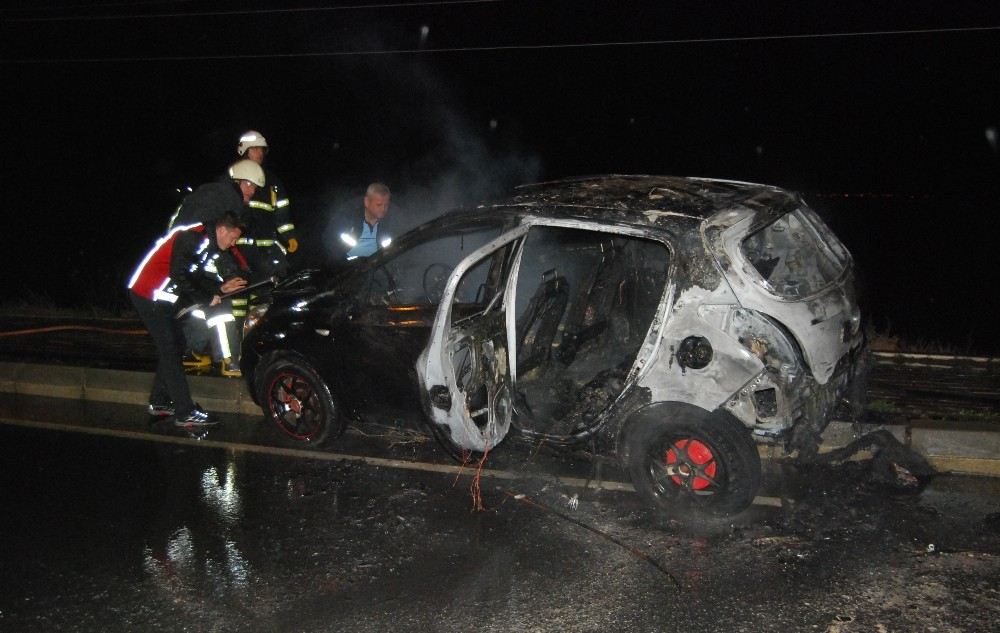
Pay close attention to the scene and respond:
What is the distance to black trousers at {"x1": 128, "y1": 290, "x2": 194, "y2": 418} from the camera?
726 centimetres

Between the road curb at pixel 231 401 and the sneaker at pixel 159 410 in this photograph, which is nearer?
the road curb at pixel 231 401

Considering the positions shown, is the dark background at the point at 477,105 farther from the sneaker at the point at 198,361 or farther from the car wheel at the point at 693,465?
the car wheel at the point at 693,465

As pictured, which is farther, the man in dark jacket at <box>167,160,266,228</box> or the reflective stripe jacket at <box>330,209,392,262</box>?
the reflective stripe jacket at <box>330,209,392,262</box>

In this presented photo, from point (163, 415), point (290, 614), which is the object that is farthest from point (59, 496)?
point (290, 614)

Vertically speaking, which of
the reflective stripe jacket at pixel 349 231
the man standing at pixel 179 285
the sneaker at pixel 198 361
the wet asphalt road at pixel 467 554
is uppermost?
the reflective stripe jacket at pixel 349 231

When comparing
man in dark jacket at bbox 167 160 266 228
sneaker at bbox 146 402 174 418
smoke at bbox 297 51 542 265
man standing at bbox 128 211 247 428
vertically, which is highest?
smoke at bbox 297 51 542 265

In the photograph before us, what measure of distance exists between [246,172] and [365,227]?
1.13 m

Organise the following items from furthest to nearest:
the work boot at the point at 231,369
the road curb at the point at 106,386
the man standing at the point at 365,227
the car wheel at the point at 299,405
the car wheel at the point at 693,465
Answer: the man standing at the point at 365,227
the work boot at the point at 231,369
the road curb at the point at 106,386
the car wheel at the point at 299,405
the car wheel at the point at 693,465

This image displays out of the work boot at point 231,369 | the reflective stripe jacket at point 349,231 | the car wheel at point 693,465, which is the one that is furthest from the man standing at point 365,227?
the car wheel at point 693,465

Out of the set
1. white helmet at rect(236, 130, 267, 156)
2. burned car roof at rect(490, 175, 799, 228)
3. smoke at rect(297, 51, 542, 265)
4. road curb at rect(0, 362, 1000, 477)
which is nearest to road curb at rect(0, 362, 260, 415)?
road curb at rect(0, 362, 1000, 477)

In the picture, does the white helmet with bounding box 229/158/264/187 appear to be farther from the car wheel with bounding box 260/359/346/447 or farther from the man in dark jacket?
the car wheel with bounding box 260/359/346/447

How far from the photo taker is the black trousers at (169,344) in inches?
286

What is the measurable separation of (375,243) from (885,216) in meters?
16.5

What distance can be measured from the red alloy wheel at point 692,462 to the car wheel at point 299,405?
2485mm
